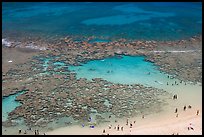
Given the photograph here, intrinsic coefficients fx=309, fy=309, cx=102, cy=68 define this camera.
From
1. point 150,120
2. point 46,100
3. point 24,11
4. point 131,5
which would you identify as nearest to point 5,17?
point 24,11

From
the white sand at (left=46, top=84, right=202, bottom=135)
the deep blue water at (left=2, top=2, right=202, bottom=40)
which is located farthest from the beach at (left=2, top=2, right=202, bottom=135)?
the deep blue water at (left=2, top=2, right=202, bottom=40)

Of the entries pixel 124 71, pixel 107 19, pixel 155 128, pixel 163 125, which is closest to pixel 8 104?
pixel 124 71

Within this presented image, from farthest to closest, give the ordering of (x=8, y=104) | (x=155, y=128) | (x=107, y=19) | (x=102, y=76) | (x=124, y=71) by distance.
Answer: (x=107, y=19) < (x=124, y=71) < (x=102, y=76) < (x=8, y=104) < (x=155, y=128)

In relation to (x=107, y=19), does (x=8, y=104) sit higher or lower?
lower

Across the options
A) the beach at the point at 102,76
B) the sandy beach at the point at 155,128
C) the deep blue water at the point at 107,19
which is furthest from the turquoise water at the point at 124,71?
the deep blue water at the point at 107,19

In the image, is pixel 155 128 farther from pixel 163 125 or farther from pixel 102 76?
pixel 102 76

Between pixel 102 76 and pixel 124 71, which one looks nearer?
A: pixel 102 76

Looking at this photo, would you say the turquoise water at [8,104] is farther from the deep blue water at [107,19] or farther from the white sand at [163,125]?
the deep blue water at [107,19]

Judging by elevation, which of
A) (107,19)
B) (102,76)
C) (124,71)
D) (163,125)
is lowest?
(163,125)

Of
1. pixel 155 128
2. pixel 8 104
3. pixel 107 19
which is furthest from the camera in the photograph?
pixel 107 19
